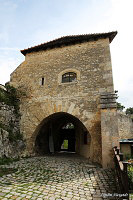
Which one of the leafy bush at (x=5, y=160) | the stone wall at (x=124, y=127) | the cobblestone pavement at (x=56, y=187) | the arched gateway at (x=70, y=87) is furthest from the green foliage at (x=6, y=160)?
the stone wall at (x=124, y=127)

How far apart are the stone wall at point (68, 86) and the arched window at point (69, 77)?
0.83 ft

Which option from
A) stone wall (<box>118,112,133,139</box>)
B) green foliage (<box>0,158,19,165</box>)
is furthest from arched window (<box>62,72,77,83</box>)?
stone wall (<box>118,112,133,139</box>)

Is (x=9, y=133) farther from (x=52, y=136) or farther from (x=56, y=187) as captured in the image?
(x=52, y=136)

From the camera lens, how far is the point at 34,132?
719cm

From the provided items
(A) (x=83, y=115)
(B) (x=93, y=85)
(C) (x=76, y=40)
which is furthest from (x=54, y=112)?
(C) (x=76, y=40)

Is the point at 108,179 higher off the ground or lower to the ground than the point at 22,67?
lower

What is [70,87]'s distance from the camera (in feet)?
23.3

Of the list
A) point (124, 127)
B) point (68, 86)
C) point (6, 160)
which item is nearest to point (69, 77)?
point (68, 86)

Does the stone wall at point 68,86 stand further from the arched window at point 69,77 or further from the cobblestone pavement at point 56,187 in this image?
the cobblestone pavement at point 56,187

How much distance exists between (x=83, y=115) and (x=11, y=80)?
545cm

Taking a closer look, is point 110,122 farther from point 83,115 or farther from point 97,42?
point 97,42

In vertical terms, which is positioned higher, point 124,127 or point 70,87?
point 70,87

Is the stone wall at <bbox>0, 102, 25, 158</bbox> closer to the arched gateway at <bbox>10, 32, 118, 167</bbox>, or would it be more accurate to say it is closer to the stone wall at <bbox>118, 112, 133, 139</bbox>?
the arched gateway at <bbox>10, 32, 118, 167</bbox>

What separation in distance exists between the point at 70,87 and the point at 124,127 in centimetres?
954
